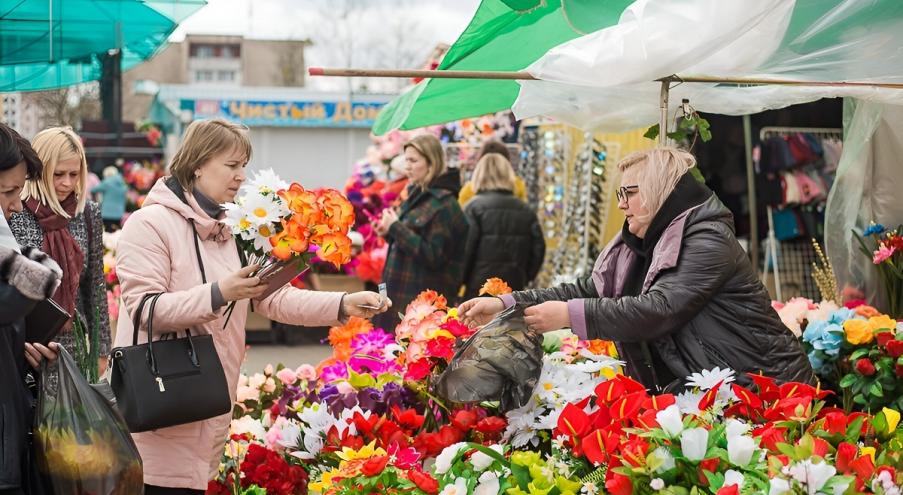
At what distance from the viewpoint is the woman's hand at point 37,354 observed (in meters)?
2.76

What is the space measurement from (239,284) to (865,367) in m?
2.16

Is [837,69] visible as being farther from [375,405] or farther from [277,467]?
[277,467]

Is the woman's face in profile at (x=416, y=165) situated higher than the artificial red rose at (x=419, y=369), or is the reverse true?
the woman's face in profile at (x=416, y=165)

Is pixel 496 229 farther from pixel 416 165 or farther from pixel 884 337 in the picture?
pixel 884 337

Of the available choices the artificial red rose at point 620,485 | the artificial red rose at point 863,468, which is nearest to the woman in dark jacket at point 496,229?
the artificial red rose at point 620,485

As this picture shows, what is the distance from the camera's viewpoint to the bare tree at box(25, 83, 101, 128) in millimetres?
20219

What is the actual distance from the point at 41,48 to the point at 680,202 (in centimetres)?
300

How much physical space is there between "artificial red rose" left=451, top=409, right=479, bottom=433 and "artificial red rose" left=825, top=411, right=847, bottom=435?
41.8 inches

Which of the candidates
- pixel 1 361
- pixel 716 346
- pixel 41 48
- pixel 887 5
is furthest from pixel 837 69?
pixel 41 48

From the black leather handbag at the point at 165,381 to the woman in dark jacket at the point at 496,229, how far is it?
375cm

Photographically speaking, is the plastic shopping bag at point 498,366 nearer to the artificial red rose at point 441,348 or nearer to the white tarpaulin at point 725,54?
the artificial red rose at point 441,348

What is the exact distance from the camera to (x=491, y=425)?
323 centimetres

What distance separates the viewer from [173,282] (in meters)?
3.33

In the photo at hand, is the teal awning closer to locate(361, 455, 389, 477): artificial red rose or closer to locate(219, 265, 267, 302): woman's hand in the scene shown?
locate(219, 265, 267, 302): woman's hand
